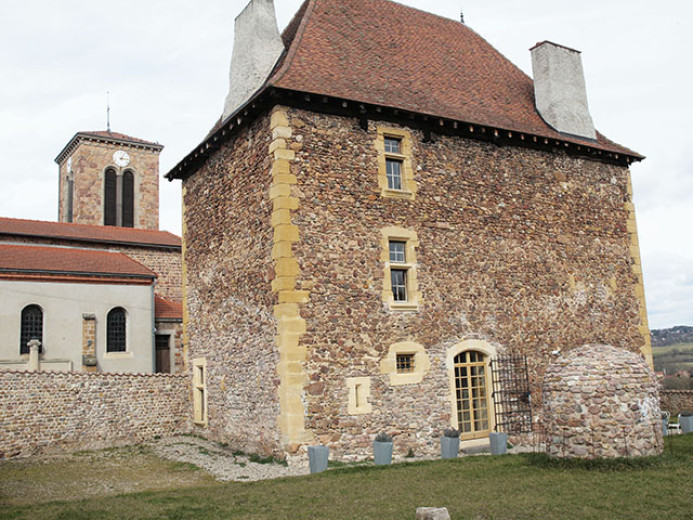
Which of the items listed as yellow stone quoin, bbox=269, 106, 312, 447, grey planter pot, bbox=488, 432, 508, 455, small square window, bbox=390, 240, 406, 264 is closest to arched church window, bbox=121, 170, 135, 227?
yellow stone quoin, bbox=269, 106, 312, 447

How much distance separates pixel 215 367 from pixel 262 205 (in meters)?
4.35

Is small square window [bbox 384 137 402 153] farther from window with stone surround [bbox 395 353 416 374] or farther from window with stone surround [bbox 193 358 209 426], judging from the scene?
window with stone surround [bbox 193 358 209 426]

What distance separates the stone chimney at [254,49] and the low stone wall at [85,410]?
24.1 ft

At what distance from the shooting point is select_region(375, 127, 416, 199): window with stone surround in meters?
13.5

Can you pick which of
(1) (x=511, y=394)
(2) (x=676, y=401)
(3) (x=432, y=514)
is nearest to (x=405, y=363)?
(1) (x=511, y=394)

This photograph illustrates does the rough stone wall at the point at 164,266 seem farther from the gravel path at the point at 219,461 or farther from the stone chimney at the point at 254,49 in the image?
the stone chimney at the point at 254,49

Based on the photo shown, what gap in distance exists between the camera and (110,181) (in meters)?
36.6

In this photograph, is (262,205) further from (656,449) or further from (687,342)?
(687,342)

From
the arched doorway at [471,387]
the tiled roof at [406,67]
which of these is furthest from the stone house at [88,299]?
the tiled roof at [406,67]

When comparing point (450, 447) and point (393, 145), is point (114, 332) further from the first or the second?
point (450, 447)

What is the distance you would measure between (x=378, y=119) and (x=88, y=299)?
37.3 feet

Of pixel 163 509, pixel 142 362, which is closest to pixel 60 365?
pixel 142 362

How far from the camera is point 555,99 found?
16938mm

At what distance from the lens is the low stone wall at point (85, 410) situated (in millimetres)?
13680
